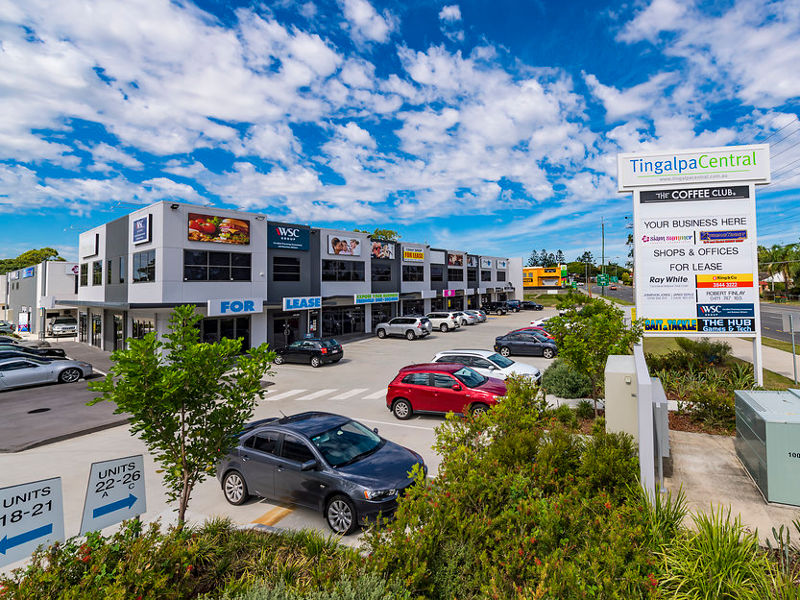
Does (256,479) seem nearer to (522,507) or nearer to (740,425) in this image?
(522,507)

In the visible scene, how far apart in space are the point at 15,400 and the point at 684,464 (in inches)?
856

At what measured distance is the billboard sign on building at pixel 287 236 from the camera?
2667 cm

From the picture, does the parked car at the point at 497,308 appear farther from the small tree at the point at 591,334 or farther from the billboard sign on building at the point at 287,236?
the small tree at the point at 591,334

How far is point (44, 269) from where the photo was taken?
38.7 metres

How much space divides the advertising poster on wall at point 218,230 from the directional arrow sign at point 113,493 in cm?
1959

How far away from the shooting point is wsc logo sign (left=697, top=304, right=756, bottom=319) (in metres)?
11.9

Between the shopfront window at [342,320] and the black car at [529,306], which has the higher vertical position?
the black car at [529,306]

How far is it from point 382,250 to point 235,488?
3062cm

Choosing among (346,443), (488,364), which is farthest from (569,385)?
(346,443)

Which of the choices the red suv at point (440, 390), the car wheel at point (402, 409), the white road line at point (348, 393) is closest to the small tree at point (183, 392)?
the red suv at point (440, 390)

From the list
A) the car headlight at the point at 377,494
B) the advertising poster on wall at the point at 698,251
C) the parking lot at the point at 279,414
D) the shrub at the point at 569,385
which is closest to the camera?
the car headlight at the point at 377,494

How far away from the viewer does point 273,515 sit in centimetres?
712

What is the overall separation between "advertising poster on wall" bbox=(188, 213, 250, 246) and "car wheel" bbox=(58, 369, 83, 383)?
814cm

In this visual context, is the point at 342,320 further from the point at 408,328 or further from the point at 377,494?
the point at 377,494
